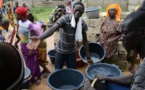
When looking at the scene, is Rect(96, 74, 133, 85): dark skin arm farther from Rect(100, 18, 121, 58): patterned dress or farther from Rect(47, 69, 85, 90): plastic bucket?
Rect(100, 18, 121, 58): patterned dress

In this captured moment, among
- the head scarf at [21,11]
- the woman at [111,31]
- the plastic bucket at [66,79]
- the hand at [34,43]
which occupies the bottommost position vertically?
the plastic bucket at [66,79]

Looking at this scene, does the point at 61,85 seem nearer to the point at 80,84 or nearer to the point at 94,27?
the point at 80,84

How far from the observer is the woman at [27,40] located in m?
4.07

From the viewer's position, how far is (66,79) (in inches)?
141

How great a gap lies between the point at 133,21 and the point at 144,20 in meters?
0.07

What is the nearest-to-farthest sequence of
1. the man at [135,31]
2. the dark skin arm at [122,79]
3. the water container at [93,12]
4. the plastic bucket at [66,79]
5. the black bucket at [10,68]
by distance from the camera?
the black bucket at [10,68]
the man at [135,31]
the dark skin arm at [122,79]
the plastic bucket at [66,79]
the water container at [93,12]

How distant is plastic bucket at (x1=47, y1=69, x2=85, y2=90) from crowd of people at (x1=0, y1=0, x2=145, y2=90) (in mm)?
309

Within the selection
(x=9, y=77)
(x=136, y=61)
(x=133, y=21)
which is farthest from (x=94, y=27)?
(x=9, y=77)

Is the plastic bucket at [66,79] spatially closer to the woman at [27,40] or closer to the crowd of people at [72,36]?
the crowd of people at [72,36]

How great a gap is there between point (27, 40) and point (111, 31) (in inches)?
66.0

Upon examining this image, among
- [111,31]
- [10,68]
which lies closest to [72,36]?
[111,31]

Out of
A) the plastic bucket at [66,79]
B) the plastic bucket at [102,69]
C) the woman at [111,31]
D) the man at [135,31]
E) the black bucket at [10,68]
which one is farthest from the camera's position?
the woman at [111,31]

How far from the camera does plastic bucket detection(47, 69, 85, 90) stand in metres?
3.47

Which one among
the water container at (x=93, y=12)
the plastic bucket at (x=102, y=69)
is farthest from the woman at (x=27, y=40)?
the water container at (x=93, y=12)
